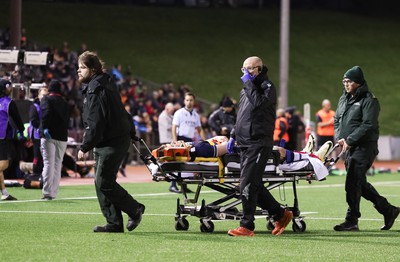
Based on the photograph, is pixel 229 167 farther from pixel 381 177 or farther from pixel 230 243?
pixel 381 177

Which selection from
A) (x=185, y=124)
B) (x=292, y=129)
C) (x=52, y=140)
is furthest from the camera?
(x=292, y=129)

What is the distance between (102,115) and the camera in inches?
521

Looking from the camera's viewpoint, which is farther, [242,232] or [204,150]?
[204,150]

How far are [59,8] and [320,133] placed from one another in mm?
28337

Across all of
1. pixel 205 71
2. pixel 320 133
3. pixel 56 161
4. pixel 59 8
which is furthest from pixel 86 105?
pixel 59 8

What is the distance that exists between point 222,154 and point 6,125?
622cm

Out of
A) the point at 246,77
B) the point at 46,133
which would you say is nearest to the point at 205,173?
the point at 246,77

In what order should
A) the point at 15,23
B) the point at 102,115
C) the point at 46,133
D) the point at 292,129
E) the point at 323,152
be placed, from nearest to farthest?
the point at 102,115 → the point at 323,152 → the point at 46,133 → the point at 15,23 → the point at 292,129

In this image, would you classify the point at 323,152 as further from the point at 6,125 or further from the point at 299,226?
the point at 6,125

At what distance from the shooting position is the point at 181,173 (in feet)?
46.4

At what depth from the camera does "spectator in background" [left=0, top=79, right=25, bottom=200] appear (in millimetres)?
19047

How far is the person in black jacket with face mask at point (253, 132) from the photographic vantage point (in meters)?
13.5

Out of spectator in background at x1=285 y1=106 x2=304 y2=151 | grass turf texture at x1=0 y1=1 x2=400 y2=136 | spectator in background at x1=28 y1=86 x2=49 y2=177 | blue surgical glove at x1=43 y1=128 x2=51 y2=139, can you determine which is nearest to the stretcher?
blue surgical glove at x1=43 y1=128 x2=51 y2=139

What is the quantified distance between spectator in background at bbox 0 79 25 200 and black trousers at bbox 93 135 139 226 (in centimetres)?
578
